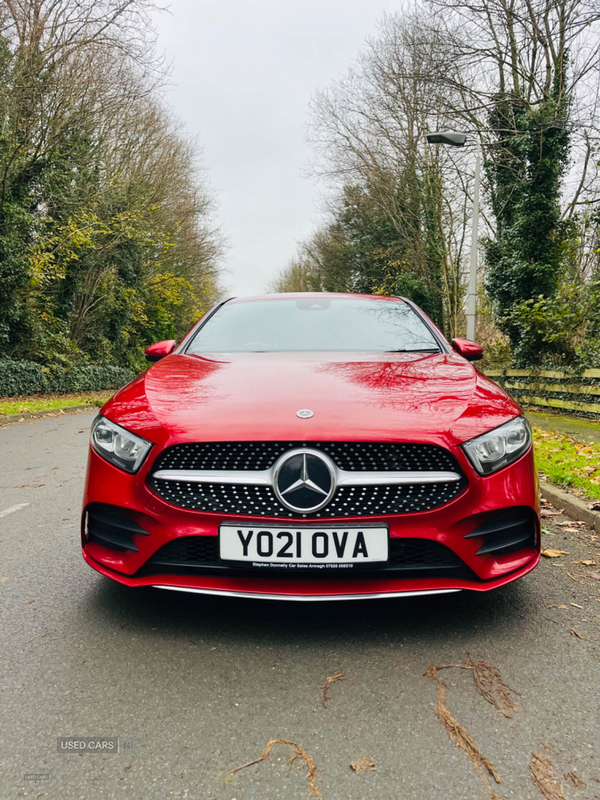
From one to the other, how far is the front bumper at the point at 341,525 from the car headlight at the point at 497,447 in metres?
0.03

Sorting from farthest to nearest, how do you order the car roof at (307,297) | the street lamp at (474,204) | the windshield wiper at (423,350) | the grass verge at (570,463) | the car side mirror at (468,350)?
1. the street lamp at (474,204)
2. the grass verge at (570,463)
3. the car roof at (307,297)
4. the car side mirror at (468,350)
5. the windshield wiper at (423,350)

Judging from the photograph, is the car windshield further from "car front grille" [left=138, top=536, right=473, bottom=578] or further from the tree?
the tree

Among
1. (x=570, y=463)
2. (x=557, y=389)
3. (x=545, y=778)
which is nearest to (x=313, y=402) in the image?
(x=545, y=778)

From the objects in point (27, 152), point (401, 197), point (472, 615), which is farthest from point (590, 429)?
point (401, 197)

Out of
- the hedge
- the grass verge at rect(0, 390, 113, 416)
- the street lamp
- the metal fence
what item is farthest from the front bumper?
the hedge

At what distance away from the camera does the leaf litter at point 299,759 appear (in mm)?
1559

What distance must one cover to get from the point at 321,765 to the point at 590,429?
341 inches

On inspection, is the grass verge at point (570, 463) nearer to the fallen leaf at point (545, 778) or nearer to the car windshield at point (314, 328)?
the car windshield at point (314, 328)

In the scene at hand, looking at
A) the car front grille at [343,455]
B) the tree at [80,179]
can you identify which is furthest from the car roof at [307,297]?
the tree at [80,179]

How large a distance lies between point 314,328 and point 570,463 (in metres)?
3.23

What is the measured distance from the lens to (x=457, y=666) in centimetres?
217

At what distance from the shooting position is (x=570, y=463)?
228 inches

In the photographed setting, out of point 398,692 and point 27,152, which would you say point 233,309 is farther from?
point 27,152

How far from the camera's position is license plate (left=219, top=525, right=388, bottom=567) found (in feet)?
7.16
